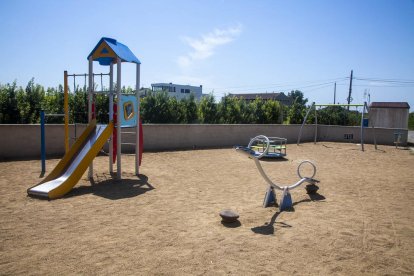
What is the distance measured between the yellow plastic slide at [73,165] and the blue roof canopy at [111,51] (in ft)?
4.84

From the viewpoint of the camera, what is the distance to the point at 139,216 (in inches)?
182

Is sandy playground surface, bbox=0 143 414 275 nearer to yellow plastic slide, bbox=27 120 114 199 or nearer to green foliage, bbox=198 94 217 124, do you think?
yellow plastic slide, bbox=27 120 114 199

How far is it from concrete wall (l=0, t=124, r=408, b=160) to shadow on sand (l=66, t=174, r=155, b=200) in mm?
3867

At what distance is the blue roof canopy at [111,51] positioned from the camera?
675 centimetres

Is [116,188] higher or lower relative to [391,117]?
lower

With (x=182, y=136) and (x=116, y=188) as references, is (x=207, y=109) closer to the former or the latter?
(x=182, y=136)

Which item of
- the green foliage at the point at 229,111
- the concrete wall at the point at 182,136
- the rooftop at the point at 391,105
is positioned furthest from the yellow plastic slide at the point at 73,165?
the rooftop at the point at 391,105

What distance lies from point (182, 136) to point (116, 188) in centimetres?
651

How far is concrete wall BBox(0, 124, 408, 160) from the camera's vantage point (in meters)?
9.17

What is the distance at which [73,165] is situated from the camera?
20.7 feet

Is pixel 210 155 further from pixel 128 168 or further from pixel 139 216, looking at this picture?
pixel 139 216

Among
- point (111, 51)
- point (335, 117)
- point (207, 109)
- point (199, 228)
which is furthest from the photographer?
point (335, 117)

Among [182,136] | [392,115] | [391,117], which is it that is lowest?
[182,136]

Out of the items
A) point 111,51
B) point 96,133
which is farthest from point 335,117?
point 96,133
